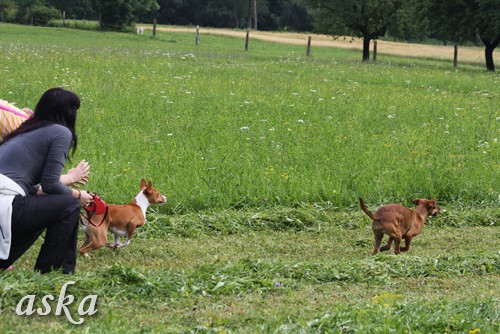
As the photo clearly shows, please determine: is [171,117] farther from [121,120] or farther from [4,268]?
[4,268]

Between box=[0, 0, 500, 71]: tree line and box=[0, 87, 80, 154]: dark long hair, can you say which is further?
box=[0, 0, 500, 71]: tree line

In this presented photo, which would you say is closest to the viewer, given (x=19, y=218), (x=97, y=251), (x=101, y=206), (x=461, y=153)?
(x=19, y=218)

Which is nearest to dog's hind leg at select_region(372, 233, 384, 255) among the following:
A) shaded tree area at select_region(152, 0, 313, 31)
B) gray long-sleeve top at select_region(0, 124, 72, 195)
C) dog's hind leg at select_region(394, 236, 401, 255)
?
dog's hind leg at select_region(394, 236, 401, 255)

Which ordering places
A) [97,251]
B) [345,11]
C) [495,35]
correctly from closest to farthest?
[97,251] < [495,35] < [345,11]

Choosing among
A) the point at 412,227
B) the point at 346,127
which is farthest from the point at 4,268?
the point at 346,127

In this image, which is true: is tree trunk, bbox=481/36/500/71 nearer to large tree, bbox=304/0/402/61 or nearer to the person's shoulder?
large tree, bbox=304/0/402/61

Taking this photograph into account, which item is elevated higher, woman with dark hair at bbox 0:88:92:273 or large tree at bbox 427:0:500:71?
large tree at bbox 427:0:500:71

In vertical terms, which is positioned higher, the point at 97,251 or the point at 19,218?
the point at 19,218

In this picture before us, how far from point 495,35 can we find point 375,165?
32016 millimetres

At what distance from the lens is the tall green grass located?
1206 cm

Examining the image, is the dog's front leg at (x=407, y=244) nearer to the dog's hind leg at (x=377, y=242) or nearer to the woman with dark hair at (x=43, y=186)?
the dog's hind leg at (x=377, y=242)

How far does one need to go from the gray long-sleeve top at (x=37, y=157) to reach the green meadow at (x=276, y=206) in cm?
87

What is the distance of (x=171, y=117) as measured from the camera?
17.1m

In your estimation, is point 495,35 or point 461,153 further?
point 495,35
